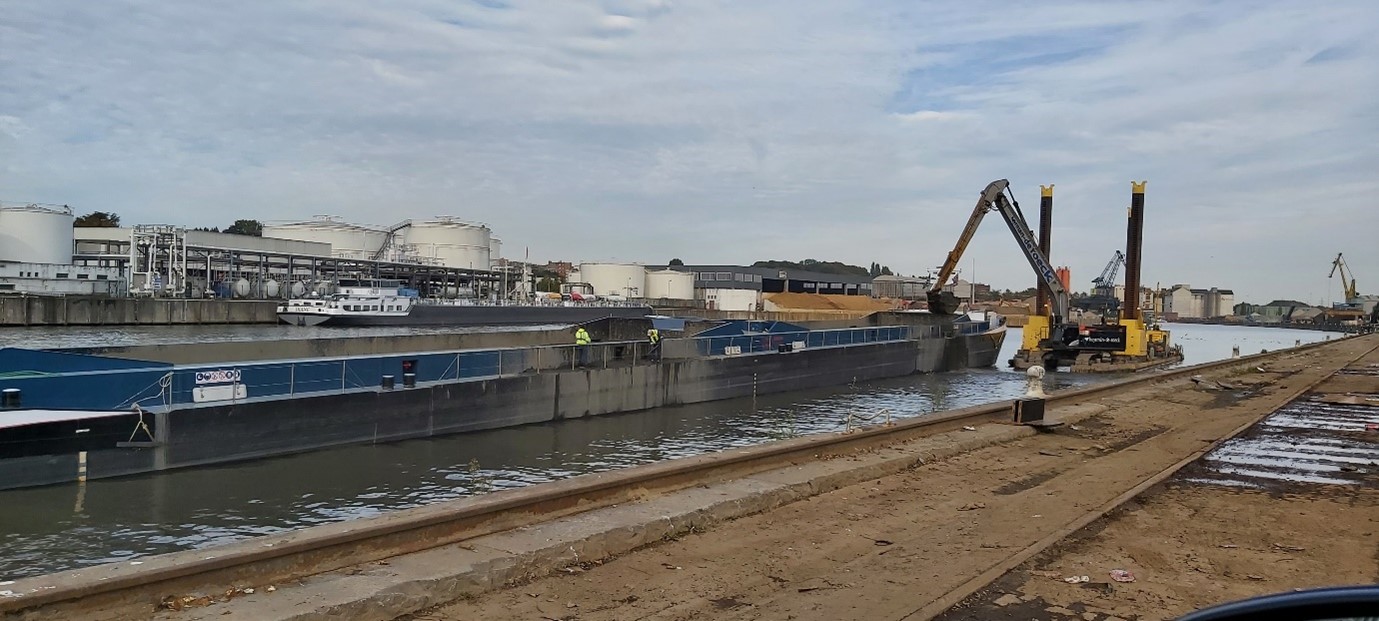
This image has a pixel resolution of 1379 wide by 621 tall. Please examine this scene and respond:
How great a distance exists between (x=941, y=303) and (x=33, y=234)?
224 ft

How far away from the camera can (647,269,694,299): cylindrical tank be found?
124 metres

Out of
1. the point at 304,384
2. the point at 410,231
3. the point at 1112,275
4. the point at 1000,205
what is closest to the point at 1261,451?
the point at 304,384

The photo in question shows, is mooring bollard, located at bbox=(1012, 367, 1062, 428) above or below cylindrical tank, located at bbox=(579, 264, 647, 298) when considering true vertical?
below

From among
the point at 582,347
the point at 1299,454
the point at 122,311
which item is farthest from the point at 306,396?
the point at 122,311

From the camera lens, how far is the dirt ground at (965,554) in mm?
6387

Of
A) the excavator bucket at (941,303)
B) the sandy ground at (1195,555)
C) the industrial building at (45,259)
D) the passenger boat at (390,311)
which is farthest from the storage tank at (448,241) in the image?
the sandy ground at (1195,555)

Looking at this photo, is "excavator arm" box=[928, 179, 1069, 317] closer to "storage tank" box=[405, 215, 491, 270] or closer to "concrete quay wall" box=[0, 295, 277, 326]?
"concrete quay wall" box=[0, 295, 277, 326]

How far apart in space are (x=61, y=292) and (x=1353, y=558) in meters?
69.6

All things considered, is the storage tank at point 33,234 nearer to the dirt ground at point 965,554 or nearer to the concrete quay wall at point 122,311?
the concrete quay wall at point 122,311

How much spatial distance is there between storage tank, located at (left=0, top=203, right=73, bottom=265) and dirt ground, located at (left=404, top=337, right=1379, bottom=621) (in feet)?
257

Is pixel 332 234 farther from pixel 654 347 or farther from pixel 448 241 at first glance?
pixel 654 347

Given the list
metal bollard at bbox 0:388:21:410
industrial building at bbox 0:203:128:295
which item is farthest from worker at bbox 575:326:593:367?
industrial building at bbox 0:203:128:295

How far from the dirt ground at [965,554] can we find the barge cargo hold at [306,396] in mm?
12140

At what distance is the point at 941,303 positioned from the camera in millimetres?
52688
